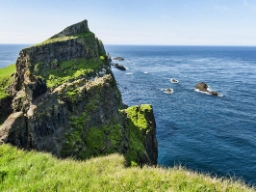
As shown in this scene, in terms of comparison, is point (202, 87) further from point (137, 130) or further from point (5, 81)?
point (5, 81)

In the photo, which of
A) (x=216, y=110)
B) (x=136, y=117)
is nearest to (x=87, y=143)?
(x=136, y=117)

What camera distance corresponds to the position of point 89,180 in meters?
8.48

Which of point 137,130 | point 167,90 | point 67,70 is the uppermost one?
point 67,70

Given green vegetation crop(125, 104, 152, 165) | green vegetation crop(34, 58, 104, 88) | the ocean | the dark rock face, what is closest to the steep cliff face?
green vegetation crop(125, 104, 152, 165)

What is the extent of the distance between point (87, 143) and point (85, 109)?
392cm

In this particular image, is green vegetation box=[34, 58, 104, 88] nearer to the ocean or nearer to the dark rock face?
the dark rock face

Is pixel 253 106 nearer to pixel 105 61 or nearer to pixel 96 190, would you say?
pixel 105 61

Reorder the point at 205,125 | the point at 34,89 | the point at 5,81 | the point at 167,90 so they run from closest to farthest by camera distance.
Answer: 1. the point at 34,89
2. the point at 5,81
3. the point at 205,125
4. the point at 167,90

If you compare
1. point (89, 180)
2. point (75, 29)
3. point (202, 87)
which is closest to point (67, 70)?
point (75, 29)

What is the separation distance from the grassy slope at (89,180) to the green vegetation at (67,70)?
3622cm

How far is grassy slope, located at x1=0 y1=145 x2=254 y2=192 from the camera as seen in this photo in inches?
311

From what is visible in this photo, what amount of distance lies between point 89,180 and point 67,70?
149 ft

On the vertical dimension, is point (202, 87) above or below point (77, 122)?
below

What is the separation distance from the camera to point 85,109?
79.1ft
